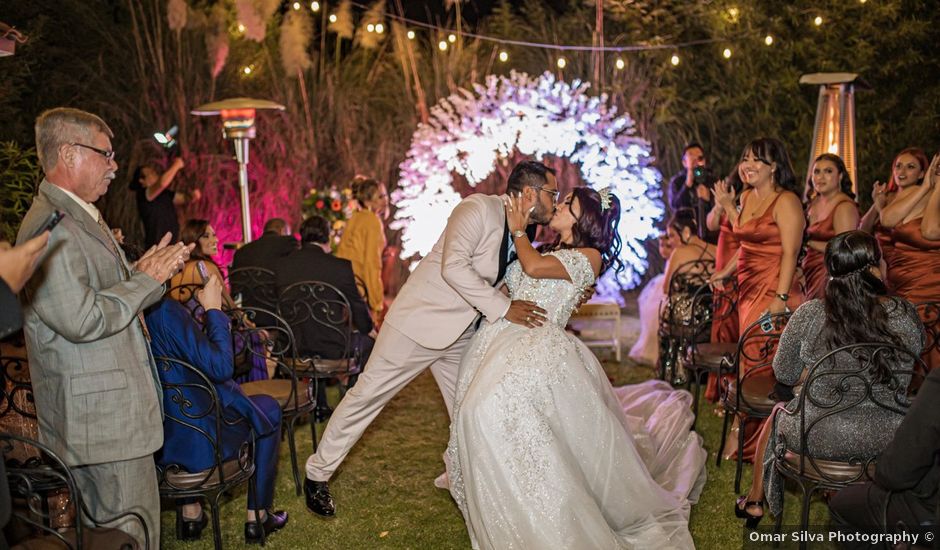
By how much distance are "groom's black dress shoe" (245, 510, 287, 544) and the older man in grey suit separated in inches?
45.2

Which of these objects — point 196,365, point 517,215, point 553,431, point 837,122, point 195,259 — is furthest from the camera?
point 837,122

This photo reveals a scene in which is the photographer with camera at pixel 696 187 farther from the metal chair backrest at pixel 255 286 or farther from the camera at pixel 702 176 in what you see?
the metal chair backrest at pixel 255 286

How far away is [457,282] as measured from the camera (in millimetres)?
4207

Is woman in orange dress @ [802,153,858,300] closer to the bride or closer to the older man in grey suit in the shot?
the bride

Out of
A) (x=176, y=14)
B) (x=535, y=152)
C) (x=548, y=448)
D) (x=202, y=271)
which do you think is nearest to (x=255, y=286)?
(x=202, y=271)

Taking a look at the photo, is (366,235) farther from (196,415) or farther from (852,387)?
(852,387)

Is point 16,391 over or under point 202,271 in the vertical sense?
under

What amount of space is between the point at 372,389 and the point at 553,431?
960 mm

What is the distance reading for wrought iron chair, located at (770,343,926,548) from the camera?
3559 millimetres

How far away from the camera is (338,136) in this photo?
10703mm

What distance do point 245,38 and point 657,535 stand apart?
29.4 feet

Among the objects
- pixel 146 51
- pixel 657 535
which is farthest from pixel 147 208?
pixel 657 535

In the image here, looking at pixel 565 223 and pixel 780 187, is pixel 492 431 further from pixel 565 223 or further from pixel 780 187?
pixel 780 187

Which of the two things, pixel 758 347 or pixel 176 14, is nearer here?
pixel 758 347
